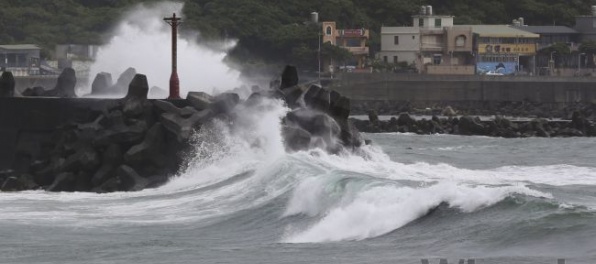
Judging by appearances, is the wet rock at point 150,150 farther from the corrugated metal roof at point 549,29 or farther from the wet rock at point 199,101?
the corrugated metal roof at point 549,29

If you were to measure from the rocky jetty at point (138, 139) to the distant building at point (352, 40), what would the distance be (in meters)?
62.3

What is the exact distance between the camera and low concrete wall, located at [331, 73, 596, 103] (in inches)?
2847

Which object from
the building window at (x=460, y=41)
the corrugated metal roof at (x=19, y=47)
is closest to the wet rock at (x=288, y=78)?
the corrugated metal roof at (x=19, y=47)

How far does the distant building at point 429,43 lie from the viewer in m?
92.6

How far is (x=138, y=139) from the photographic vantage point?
2683 centimetres

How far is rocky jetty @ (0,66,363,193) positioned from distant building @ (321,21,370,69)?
62287 mm

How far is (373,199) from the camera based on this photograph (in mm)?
20703

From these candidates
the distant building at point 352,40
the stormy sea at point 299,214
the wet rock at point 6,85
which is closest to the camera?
the stormy sea at point 299,214

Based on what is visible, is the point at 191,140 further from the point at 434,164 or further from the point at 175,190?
the point at 434,164

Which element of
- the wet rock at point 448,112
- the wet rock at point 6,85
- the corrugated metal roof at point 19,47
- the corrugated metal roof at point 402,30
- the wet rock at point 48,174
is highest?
the corrugated metal roof at point 402,30

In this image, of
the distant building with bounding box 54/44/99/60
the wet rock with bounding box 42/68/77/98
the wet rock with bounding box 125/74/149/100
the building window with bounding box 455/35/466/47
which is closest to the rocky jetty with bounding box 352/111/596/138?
the wet rock with bounding box 42/68/77/98

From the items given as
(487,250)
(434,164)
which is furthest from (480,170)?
(487,250)

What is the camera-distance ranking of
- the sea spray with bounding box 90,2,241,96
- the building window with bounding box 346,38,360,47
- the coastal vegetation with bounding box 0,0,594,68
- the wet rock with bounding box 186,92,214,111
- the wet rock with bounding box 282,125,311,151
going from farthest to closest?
the building window with bounding box 346,38,360,47
the coastal vegetation with bounding box 0,0,594,68
the sea spray with bounding box 90,2,241,96
the wet rock with bounding box 186,92,214,111
the wet rock with bounding box 282,125,311,151

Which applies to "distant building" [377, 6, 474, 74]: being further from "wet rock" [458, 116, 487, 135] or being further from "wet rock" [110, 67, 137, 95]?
"wet rock" [110, 67, 137, 95]
